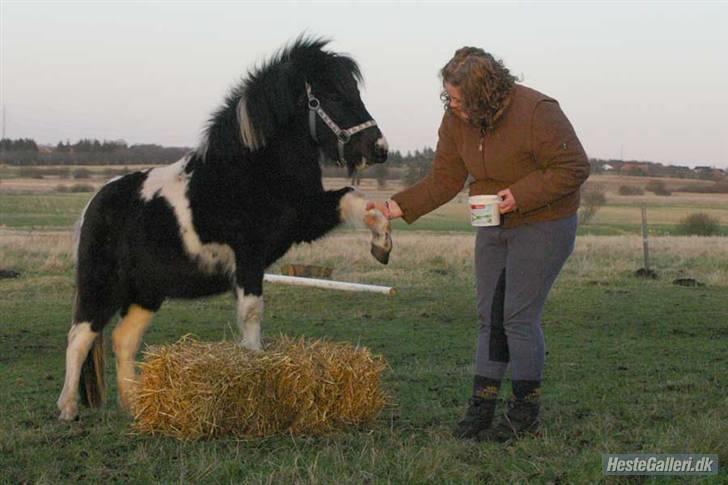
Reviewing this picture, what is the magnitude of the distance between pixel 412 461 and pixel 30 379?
18.1ft

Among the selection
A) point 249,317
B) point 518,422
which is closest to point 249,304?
point 249,317

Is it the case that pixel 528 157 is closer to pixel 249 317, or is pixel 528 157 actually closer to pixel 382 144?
pixel 382 144

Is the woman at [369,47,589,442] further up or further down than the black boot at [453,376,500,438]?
further up

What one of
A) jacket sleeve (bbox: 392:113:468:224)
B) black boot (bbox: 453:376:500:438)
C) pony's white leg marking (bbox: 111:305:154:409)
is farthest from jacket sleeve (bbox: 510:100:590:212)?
pony's white leg marking (bbox: 111:305:154:409)

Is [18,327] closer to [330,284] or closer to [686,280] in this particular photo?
[330,284]

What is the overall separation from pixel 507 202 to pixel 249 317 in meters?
2.02

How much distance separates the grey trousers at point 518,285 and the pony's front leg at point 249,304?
1.58 metres

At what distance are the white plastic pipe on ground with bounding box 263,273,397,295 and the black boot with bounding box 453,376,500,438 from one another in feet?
33.2

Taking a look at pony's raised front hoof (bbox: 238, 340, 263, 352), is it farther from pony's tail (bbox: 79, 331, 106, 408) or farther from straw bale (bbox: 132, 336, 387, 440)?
pony's tail (bbox: 79, 331, 106, 408)

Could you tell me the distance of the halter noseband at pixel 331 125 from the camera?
6.26m

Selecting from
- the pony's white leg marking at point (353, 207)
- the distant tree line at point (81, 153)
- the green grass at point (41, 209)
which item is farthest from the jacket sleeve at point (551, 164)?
the green grass at point (41, 209)

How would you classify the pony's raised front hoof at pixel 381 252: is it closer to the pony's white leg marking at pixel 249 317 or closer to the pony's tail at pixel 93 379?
the pony's white leg marking at pixel 249 317

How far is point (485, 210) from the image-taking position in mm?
5414

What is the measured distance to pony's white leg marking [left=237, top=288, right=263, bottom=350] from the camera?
249 inches
